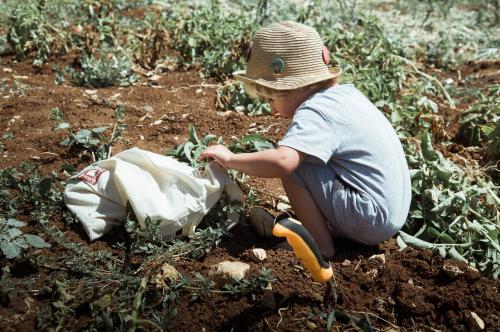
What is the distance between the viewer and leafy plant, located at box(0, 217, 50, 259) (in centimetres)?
257

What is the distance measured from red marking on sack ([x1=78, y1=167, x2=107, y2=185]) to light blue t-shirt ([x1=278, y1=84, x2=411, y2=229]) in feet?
3.16

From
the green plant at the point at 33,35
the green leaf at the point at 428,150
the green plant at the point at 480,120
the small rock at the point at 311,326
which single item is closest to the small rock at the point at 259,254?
the small rock at the point at 311,326

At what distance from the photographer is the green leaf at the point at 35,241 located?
8.73ft

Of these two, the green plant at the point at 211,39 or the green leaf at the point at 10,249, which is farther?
the green plant at the point at 211,39

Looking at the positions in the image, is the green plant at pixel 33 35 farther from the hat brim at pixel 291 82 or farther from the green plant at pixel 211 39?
the hat brim at pixel 291 82

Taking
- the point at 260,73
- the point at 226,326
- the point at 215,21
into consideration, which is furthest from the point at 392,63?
the point at 226,326

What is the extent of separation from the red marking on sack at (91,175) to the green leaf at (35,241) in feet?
1.24

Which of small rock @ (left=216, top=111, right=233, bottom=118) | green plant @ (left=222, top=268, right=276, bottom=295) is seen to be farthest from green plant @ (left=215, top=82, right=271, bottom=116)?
green plant @ (left=222, top=268, right=276, bottom=295)

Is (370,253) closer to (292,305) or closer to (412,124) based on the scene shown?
(292,305)

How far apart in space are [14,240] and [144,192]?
60 centimetres

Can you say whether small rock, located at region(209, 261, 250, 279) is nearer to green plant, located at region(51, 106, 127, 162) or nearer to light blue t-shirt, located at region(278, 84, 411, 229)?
light blue t-shirt, located at region(278, 84, 411, 229)

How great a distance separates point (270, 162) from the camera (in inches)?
101

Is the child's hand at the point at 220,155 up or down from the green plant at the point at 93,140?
up

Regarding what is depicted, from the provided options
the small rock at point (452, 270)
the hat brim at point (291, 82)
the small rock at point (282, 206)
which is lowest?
the small rock at point (282, 206)
